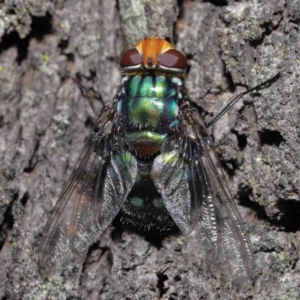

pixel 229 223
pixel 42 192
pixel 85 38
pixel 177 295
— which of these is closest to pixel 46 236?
pixel 42 192

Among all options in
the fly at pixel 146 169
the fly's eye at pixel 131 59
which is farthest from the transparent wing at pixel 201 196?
the fly's eye at pixel 131 59

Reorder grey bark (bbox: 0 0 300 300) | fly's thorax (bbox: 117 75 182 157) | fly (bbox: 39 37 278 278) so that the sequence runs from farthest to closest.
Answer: fly's thorax (bbox: 117 75 182 157) < fly (bbox: 39 37 278 278) < grey bark (bbox: 0 0 300 300)

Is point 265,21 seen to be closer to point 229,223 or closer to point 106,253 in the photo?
point 229,223

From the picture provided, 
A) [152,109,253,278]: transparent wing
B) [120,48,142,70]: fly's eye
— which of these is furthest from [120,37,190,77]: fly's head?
[152,109,253,278]: transparent wing

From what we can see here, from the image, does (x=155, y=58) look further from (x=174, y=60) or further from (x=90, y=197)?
(x=90, y=197)

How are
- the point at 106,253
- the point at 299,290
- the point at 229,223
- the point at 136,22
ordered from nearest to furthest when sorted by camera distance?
the point at 299,290
the point at 229,223
the point at 106,253
the point at 136,22

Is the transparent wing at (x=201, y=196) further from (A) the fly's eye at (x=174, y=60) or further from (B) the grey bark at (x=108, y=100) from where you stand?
(A) the fly's eye at (x=174, y=60)

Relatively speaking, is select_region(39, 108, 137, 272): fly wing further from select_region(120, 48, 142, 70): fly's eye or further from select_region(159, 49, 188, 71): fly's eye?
select_region(159, 49, 188, 71): fly's eye
